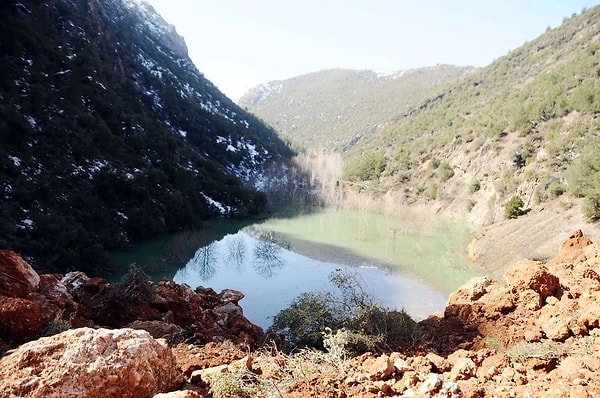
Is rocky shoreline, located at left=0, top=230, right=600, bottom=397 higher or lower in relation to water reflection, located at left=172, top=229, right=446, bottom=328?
higher

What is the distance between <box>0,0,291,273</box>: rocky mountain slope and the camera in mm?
19297

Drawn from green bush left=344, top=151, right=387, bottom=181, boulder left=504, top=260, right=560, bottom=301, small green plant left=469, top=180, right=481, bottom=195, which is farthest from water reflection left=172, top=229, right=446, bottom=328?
green bush left=344, top=151, right=387, bottom=181

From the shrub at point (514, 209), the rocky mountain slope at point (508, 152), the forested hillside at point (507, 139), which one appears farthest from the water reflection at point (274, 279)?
the shrub at point (514, 209)

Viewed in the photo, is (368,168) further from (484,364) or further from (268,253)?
(484,364)

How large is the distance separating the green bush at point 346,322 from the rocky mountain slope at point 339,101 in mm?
90466

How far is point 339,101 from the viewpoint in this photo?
13900 cm

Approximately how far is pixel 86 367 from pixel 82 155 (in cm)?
2575

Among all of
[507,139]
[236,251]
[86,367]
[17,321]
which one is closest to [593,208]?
[236,251]

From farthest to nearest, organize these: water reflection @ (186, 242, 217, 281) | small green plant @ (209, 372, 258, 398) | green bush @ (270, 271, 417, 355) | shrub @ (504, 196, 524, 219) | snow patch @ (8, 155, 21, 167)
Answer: shrub @ (504, 196, 524, 219)
snow patch @ (8, 155, 21, 167)
water reflection @ (186, 242, 217, 281)
green bush @ (270, 271, 417, 355)
small green plant @ (209, 372, 258, 398)

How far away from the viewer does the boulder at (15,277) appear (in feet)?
22.0

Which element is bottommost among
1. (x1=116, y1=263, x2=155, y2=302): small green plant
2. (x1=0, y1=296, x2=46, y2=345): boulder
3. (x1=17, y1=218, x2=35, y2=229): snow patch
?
(x1=17, y1=218, x2=35, y2=229): snow patch

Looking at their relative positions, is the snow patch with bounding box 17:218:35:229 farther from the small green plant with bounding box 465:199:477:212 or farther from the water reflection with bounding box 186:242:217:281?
the small green plant with bounding box 465:199:477:212

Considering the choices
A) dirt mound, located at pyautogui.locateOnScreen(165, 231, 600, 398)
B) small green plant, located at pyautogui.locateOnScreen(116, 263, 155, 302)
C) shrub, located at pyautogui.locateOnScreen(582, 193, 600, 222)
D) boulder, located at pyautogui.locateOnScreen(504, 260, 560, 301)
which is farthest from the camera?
shrub, located at pyautogui.locateOnScreen(582, 193, 600, 222)

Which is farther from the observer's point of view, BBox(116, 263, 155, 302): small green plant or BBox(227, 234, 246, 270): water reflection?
BBox(227, 234, 246, 270): water reflection
